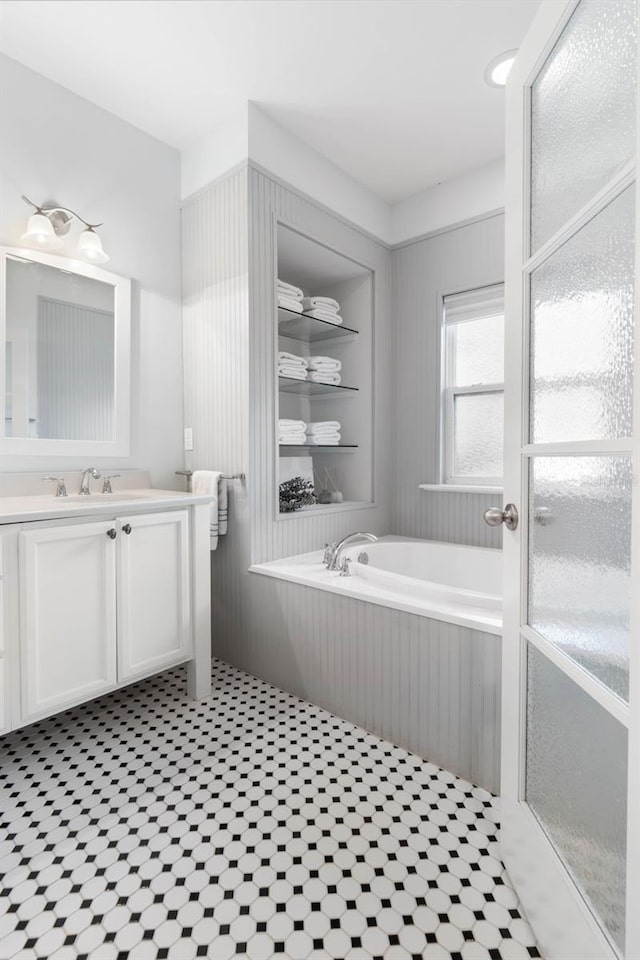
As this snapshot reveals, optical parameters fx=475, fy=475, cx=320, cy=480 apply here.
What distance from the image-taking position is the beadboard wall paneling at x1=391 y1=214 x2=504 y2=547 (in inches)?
105

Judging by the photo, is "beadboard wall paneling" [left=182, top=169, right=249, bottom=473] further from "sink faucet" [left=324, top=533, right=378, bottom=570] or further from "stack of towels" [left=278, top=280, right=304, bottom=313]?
"sink faucet" [left=324, top=533, right=378, bottom=570]

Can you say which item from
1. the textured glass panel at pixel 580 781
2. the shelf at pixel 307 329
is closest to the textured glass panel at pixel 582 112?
the textured glass panel at pixel 580 781

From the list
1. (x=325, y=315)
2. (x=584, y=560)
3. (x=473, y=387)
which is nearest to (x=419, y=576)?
(x=473, y=387)

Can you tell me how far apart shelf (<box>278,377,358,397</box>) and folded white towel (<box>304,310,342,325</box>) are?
1.21 ft

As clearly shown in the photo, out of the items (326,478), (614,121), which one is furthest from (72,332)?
(614,121)

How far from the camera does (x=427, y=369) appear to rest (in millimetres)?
2904

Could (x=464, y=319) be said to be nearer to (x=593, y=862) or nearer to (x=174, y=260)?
(x=174, y=260)

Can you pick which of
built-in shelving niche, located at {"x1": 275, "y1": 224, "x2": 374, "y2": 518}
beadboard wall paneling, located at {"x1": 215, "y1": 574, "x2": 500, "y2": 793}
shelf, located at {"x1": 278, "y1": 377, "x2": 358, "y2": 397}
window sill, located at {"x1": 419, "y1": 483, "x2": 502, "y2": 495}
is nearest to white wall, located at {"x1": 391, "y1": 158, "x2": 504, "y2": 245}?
built-in shelving niche, located at {"x1": 275, "y1": 224, "x2": 374, "y2": 518}

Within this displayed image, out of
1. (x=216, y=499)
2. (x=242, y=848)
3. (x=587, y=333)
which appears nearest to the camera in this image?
(x=587, y=333)

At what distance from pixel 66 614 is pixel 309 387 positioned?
1877 mm

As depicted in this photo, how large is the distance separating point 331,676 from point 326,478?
1.48m

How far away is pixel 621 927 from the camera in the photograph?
0.72m

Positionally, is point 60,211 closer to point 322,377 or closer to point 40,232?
point 40,232

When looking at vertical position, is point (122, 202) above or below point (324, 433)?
above
